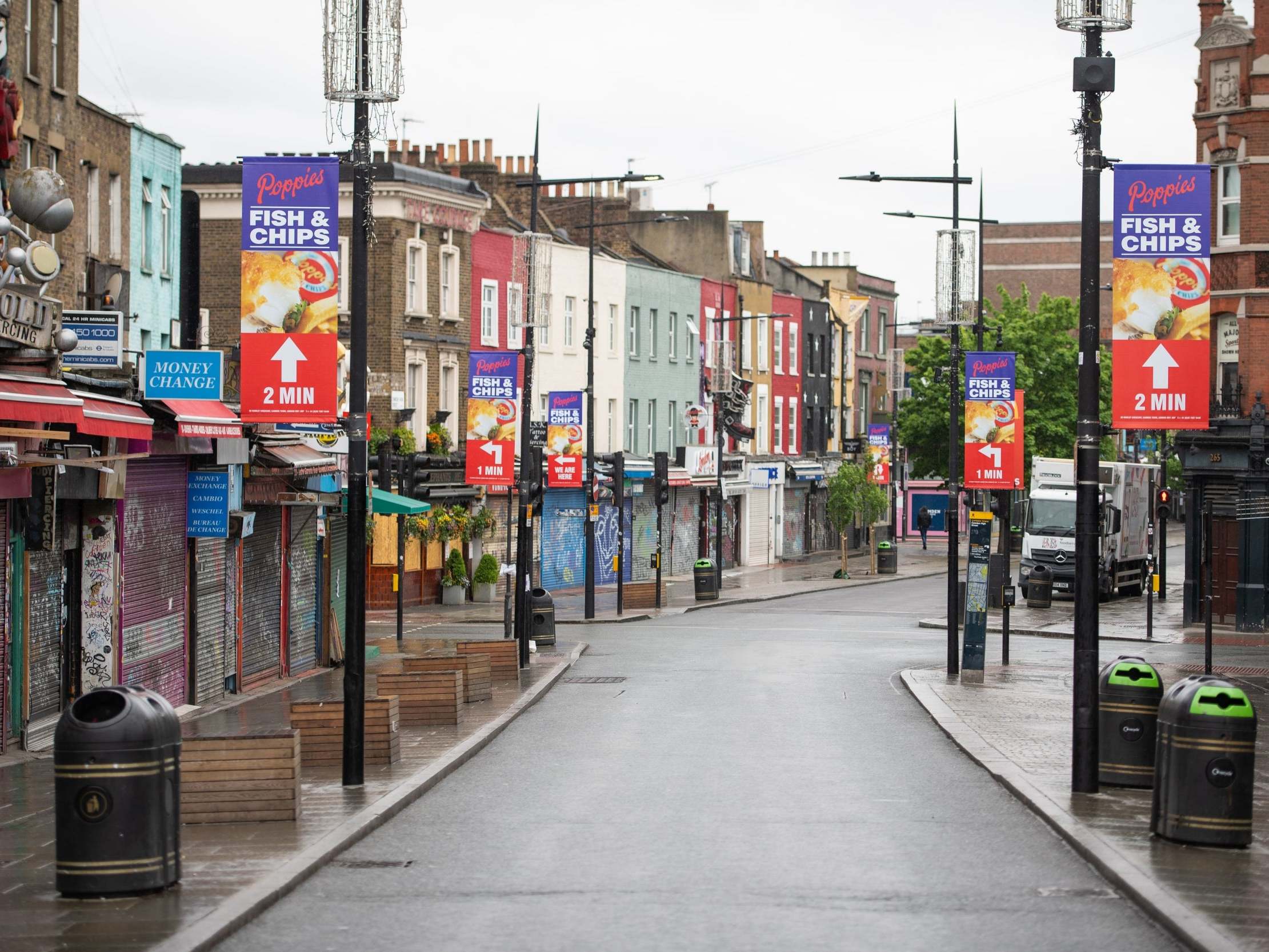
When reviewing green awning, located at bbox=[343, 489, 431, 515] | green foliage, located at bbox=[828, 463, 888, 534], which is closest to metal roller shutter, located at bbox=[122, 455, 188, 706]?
green awning, located at bbox=[343, 489, 431, 515]

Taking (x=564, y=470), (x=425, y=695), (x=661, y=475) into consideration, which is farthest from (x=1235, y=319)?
(x=425, y=695)

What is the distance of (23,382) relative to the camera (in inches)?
669

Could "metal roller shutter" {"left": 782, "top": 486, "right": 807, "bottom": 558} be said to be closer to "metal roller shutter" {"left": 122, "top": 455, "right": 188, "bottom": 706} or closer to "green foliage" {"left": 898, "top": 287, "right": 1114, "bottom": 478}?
"green foliage" {"left": 898, "top": 287, "right": 1114, "bottom": 478}

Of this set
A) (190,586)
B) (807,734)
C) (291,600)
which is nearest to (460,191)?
(291,600)

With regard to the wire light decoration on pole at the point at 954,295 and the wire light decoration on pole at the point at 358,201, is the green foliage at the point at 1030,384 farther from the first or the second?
the wire light decoration on pole at the point at 358,201

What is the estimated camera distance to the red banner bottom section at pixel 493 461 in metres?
32.2

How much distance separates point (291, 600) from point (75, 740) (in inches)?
739

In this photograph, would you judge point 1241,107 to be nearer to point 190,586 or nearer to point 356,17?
point 190,586

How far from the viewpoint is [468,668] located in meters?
23.8

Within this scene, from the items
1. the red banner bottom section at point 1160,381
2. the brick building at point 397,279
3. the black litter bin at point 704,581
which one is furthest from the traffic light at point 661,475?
the red banner bottom section at point 1160,381

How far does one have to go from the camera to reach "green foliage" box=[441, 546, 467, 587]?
161 ft

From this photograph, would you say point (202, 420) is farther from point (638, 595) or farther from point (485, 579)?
point (485, 579)

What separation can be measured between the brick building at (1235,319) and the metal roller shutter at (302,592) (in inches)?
785

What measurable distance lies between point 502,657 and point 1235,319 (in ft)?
73.8
